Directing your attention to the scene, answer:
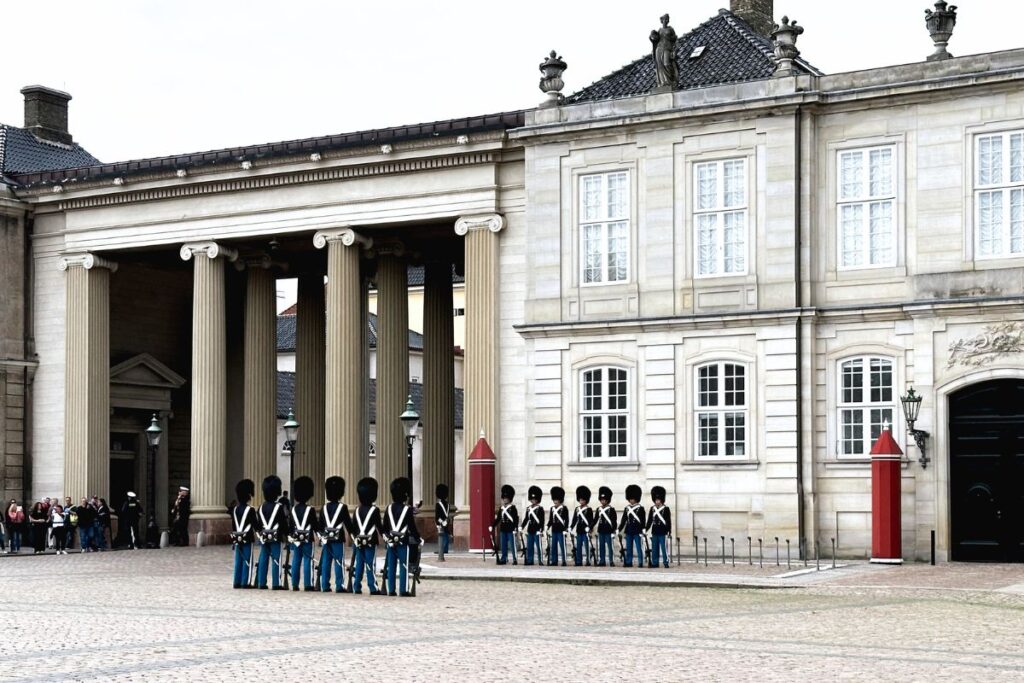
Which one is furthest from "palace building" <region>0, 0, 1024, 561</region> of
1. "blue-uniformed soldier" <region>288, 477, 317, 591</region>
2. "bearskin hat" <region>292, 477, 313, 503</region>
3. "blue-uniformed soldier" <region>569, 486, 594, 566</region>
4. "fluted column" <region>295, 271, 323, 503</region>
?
"bearskin hat" <region>292, 477, 313, 503</region>

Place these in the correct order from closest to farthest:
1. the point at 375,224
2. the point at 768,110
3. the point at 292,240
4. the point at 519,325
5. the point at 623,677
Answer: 1. the point at 623,677
2. the point at 768,110
3. the point at 519,325
4. the point at 375,224
5. the point at 292,240

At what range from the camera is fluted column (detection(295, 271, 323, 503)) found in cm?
4669

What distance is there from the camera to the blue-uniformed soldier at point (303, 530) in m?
25.4

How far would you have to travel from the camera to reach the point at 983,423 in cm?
3225

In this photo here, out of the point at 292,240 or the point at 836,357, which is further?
the point at 292,240

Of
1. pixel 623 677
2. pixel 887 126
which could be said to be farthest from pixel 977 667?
pixel 887 126

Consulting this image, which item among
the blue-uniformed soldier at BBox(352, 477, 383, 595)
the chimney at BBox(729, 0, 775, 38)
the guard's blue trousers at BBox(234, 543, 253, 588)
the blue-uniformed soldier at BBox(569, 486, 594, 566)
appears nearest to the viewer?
the blue-uniformed soldier at BBox(352, 477, 383, 595)

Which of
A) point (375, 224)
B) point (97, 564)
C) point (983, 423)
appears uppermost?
point (375, 224)

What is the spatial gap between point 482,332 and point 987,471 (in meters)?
11.4

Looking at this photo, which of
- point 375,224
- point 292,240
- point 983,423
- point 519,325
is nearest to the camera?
point 983,423

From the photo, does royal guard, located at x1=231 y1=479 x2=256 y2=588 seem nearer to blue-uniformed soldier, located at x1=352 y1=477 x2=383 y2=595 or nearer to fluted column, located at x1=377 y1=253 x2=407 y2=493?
blue-uniformed soldier, located at x1=352 y1=477 x2=383 y2=595

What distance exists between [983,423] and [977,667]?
17491 mm

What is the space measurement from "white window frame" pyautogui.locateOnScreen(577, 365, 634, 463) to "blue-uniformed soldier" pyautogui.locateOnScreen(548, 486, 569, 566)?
10.8 ft

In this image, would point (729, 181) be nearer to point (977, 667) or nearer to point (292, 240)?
point (292, 240)
